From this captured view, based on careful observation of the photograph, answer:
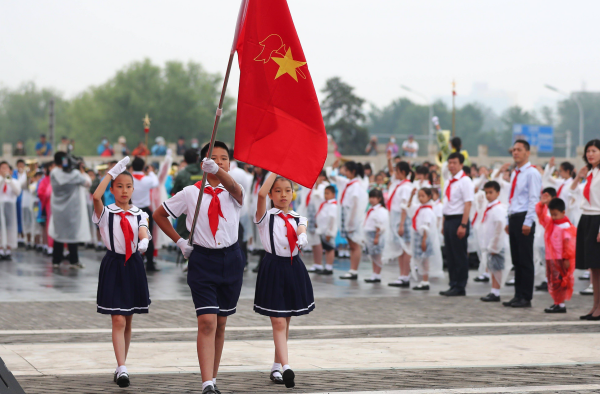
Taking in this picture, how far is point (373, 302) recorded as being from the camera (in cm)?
1132

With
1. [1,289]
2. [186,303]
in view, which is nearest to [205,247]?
[186,303]

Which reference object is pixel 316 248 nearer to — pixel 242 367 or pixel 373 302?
pixel 373 302

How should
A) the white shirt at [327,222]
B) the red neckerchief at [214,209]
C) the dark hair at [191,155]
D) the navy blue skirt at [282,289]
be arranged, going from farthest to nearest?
the white shirt at [327,222] → the dark hair at [191,155] → the navy blue skirt at [282,289] → the red neckerchief at [214,209]

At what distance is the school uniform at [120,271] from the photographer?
21.4 feet

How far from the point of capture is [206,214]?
6000 millimetres

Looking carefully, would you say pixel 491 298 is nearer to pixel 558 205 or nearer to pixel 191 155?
pixel 558 205

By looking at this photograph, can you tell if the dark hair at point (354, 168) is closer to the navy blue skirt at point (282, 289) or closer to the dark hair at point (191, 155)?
the dark hair at point (191, 155)

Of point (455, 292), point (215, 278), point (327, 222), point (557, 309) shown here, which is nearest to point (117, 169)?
point (215, 278)

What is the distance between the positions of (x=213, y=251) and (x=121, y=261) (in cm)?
105

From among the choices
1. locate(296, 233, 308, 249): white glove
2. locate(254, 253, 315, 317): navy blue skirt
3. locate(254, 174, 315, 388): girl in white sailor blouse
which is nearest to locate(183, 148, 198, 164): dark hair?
locate(254, 174, 315, 388): girl in white sailor blouse

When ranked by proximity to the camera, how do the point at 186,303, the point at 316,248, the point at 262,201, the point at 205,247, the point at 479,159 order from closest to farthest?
the point at 205,247 → the point at 262,201 → the point at 186,303 → the point at 316,248 → the point at 479,159

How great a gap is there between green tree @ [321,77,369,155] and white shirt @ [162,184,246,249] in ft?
211

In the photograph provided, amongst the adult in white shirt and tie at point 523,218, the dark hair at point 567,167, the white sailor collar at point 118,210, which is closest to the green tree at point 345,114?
the dark hair at point 567,167

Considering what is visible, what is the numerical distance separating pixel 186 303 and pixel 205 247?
5.07m
